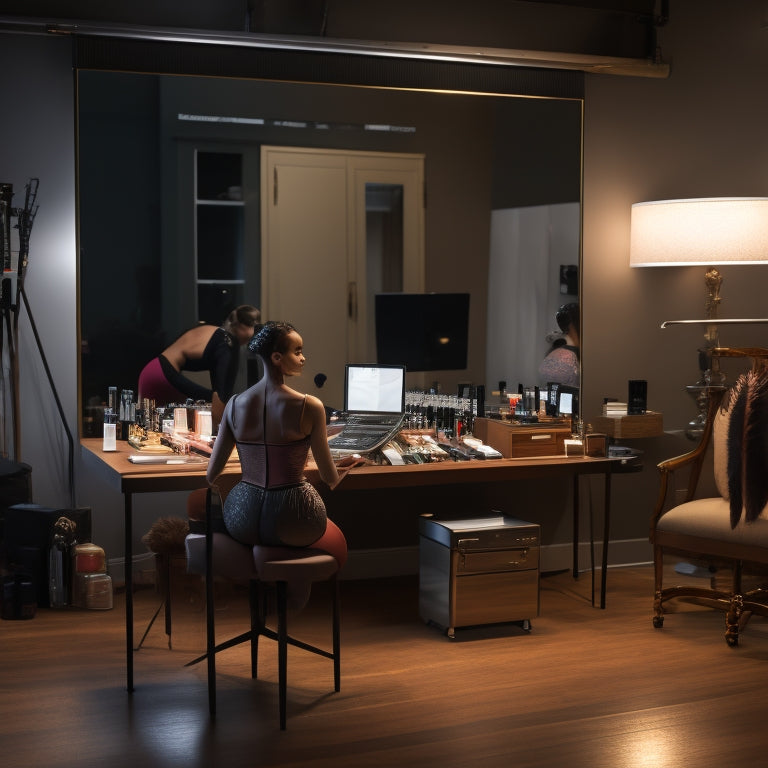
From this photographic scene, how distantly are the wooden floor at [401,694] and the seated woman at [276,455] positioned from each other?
586 mm

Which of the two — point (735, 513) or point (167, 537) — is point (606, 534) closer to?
point (735, 513)

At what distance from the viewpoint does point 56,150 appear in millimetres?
4727

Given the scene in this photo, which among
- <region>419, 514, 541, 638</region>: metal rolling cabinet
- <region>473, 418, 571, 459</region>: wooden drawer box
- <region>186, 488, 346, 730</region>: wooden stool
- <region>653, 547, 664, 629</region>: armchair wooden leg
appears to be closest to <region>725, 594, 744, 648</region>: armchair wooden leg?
<region>653, 547, 664, 629</region>: armchair wooden leg

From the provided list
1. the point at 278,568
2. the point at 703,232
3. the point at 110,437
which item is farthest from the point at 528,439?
the point at 110,437

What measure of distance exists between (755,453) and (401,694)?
174 cm

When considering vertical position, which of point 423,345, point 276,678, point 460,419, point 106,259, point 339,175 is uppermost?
point 339,175

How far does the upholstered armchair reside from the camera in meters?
4.33

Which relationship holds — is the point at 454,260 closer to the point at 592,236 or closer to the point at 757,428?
the point at 592,236

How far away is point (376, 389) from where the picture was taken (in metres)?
4.83

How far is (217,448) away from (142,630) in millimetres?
1201

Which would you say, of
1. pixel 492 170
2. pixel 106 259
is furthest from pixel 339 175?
pixel 106 259

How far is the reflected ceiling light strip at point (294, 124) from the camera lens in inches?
190

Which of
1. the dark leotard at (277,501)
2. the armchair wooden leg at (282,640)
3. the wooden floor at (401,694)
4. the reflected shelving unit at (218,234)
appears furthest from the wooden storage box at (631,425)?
the armchair wooden leg at (282,640)

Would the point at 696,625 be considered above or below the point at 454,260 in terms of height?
below
